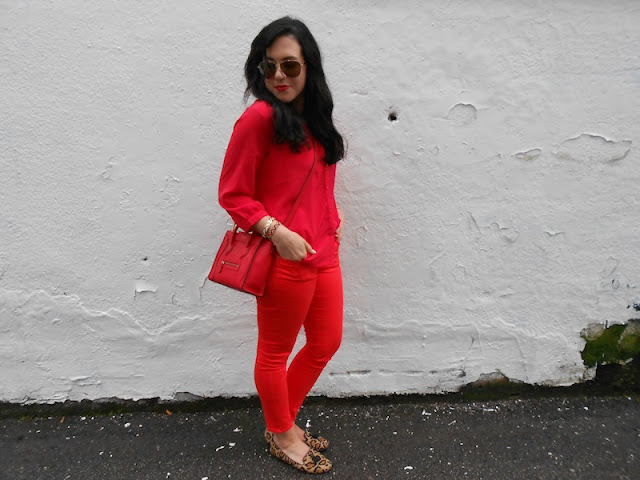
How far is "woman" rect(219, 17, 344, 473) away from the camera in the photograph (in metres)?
1.75

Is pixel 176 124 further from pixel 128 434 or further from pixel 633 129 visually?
pixel 633 129

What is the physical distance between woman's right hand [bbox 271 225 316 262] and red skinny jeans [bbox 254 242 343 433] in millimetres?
73

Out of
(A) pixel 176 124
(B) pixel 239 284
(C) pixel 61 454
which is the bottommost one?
(C) pixel 61 454

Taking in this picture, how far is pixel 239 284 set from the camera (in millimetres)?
1804

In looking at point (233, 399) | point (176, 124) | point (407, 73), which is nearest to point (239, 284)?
point (176, 124)

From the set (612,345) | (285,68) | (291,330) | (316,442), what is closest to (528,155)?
(612,345)

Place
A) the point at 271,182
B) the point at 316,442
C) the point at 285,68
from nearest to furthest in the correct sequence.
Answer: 1. the point at 285,68
2. the point at 271,182
3. the point at 316,442

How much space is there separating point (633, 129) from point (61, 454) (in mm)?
2975

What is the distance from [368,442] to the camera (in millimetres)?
2316

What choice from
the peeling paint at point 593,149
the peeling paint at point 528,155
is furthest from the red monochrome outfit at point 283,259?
the peeling paint at point 593,149

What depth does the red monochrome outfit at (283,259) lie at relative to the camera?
176 cm

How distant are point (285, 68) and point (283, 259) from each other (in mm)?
674

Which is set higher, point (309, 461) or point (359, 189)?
point (359, 189)

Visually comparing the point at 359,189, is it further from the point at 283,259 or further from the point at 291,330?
the point at 291,330
